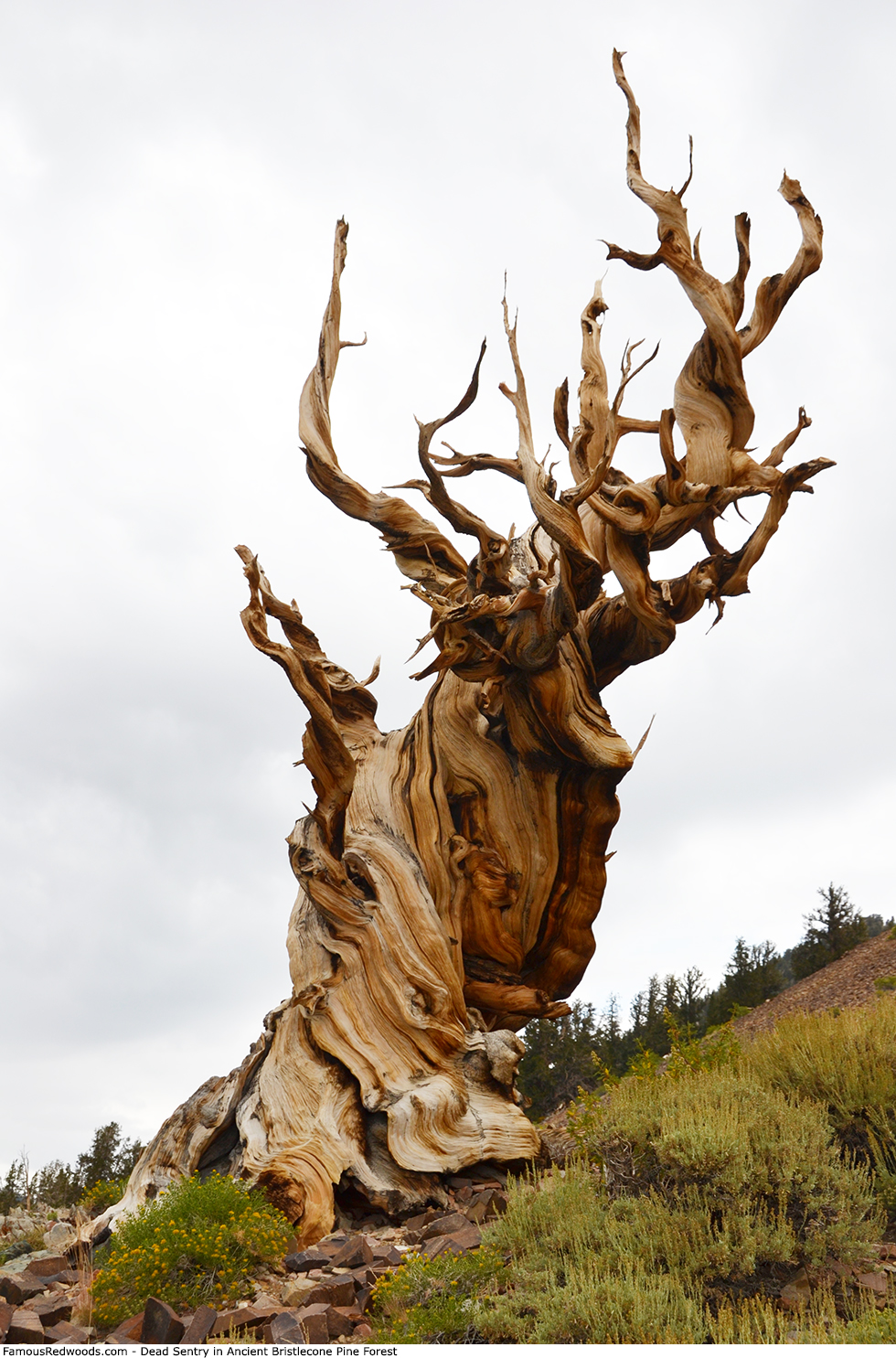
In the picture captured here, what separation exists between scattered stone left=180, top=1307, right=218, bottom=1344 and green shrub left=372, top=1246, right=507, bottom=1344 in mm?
663

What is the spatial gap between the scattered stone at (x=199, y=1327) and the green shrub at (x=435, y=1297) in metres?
0.66

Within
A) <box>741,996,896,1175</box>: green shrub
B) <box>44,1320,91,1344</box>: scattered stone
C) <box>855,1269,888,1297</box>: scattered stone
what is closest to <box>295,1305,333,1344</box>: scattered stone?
<box>44,1320,91,1344</box>: scattered stone

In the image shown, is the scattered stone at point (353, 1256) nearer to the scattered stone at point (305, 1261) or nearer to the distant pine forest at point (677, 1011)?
the scattered stone at point (305, 1261)

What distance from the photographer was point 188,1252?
468 cm

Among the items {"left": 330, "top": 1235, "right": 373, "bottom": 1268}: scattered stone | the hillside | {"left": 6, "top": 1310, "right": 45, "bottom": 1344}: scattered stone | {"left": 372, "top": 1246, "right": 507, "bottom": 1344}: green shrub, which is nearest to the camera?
{"left": 372, "top": 1246, "right": 507, "bottom": 1344}: green shrub

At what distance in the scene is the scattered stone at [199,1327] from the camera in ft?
12.8

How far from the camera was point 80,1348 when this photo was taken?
397 cm

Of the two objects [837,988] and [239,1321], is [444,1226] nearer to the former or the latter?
[239,1321]

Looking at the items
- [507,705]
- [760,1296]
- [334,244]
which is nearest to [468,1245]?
[760,1296]

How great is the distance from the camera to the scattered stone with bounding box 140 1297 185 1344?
13.1 feet

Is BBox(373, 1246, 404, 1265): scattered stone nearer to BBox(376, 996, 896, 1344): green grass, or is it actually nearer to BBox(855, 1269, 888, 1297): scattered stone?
BBox(376, 996, 896, 1344): green grass

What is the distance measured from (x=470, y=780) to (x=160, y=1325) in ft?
15.0

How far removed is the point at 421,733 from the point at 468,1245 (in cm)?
414

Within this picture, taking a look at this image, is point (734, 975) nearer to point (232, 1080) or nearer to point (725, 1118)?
point (232, 1080)
